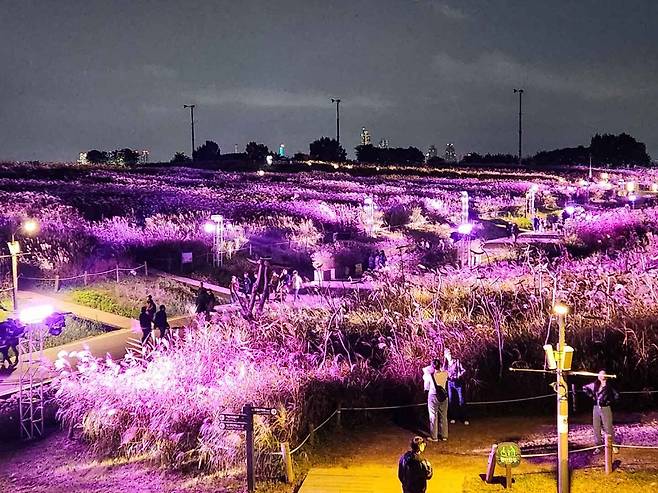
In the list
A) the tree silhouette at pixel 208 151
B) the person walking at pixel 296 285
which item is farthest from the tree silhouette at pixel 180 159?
the person walking at pixel 296 285

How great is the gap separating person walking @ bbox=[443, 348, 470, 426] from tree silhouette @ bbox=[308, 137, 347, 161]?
11020cm

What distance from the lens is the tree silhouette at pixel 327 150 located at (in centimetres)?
12504

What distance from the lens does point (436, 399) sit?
12523 millimetres

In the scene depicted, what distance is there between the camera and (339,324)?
1927cm

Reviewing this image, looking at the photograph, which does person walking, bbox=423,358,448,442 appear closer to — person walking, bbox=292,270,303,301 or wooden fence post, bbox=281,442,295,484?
wooden fence post, bbox=281,442,295,484

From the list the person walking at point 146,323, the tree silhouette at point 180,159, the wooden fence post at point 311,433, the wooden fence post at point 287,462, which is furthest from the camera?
the tree silhouette at point 180,159

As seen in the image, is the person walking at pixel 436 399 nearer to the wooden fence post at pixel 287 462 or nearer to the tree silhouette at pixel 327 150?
the wooden fence post at pixel 287 462

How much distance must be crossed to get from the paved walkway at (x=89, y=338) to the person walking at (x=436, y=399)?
6.70 m

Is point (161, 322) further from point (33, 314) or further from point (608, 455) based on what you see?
point (608, 455)

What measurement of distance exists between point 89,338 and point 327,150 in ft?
360

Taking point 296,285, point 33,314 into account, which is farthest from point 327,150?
point 33,314

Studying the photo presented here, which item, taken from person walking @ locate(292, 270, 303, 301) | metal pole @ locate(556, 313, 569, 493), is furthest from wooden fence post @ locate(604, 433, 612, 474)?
person walking @ locate(292, 270, 303, 301)

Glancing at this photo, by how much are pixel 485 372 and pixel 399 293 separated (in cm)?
599

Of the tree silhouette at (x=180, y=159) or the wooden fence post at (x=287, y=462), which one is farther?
the tree silhouette at (x=180, y=159)
